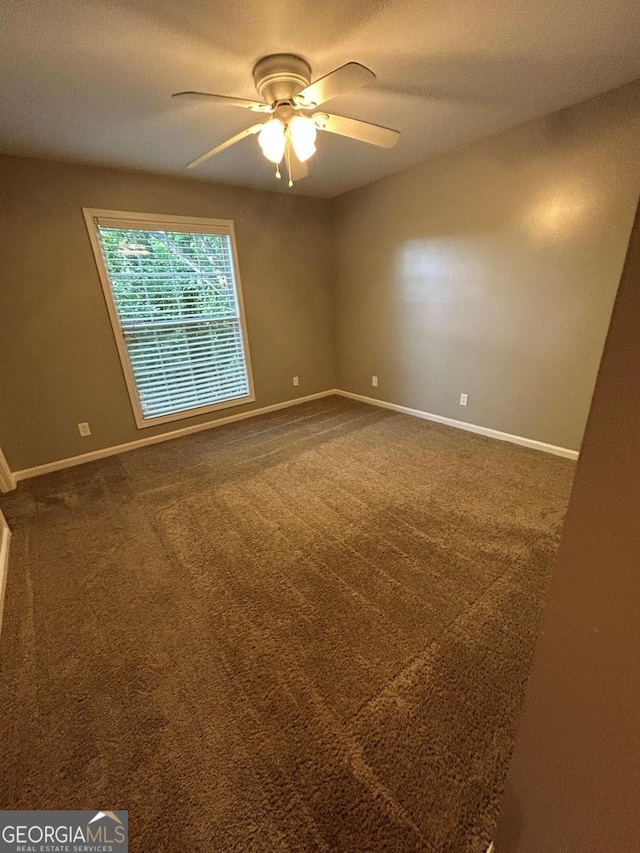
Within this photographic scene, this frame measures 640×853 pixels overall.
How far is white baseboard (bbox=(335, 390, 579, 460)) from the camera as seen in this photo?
2773 mm

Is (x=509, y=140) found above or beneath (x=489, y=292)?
above

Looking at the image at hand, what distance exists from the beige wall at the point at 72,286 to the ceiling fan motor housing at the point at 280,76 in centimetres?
174

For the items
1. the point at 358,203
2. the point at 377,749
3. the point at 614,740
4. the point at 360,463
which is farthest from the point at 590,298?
the point at 377,749

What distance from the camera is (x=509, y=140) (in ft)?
8.05

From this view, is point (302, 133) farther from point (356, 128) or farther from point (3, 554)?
point (3, 554)

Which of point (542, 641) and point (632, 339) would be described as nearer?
point (632, 339)

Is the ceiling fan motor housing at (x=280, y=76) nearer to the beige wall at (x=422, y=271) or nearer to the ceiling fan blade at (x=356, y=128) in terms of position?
the ceiling fan blade at (x=356, y=128)

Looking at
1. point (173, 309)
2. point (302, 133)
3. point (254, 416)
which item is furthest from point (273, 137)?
point (254, 416)

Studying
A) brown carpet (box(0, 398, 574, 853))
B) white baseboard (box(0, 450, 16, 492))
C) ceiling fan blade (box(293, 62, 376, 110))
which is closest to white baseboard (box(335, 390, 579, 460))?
brown carpet (box(0, 398, 574, 853))

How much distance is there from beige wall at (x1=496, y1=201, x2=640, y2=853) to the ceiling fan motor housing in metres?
1.95

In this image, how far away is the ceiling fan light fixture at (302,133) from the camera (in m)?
1.60

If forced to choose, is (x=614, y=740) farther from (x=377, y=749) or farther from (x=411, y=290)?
(x=411, y=290)

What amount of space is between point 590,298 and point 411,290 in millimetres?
1507

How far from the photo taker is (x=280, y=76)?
5.27 ft
